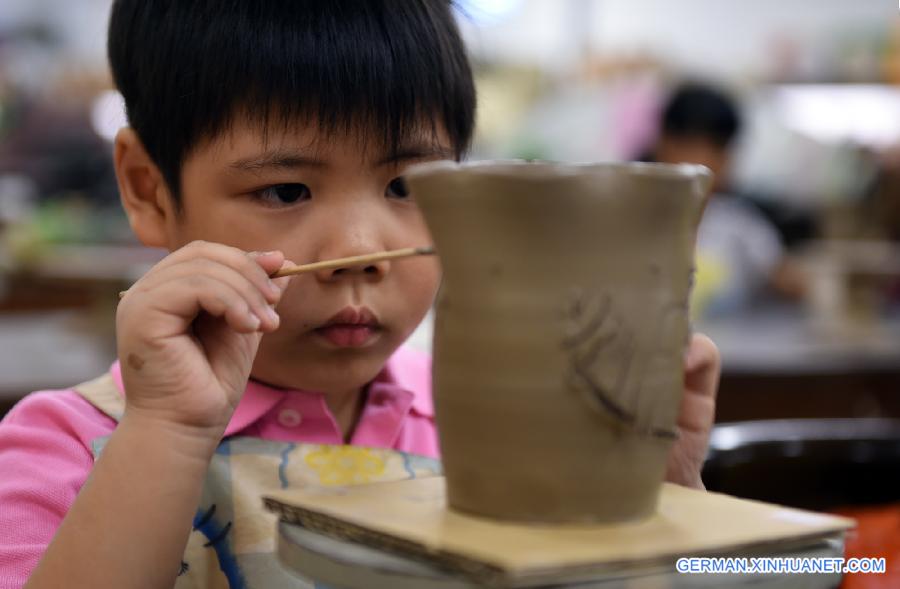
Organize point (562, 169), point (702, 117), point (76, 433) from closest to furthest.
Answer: point (562, 169) < point (76, 433) < point (702, 117)

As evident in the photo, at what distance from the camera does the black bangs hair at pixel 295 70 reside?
1.15m

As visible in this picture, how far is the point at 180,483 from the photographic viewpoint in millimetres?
938

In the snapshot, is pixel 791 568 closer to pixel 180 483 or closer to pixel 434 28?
pixel 180 483

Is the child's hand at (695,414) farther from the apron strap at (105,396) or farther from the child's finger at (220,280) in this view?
the apron strap at (105,396)

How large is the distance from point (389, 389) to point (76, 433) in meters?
0.37

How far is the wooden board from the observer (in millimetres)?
660

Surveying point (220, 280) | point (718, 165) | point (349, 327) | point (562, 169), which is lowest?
point (718, 165)

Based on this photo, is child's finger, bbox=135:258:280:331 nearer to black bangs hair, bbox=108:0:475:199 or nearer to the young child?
the young child

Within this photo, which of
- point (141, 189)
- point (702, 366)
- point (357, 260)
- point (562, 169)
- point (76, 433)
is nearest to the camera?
point (562, 169)

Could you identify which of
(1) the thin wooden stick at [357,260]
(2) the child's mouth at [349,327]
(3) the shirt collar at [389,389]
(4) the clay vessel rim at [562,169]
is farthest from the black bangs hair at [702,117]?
(4) the clay vessel rim at [562,169]

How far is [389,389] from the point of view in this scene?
4.51 ft

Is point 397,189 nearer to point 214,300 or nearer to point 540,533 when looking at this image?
point 214,300

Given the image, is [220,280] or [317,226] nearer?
[220,280]

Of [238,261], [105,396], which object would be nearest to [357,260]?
[238,261]
